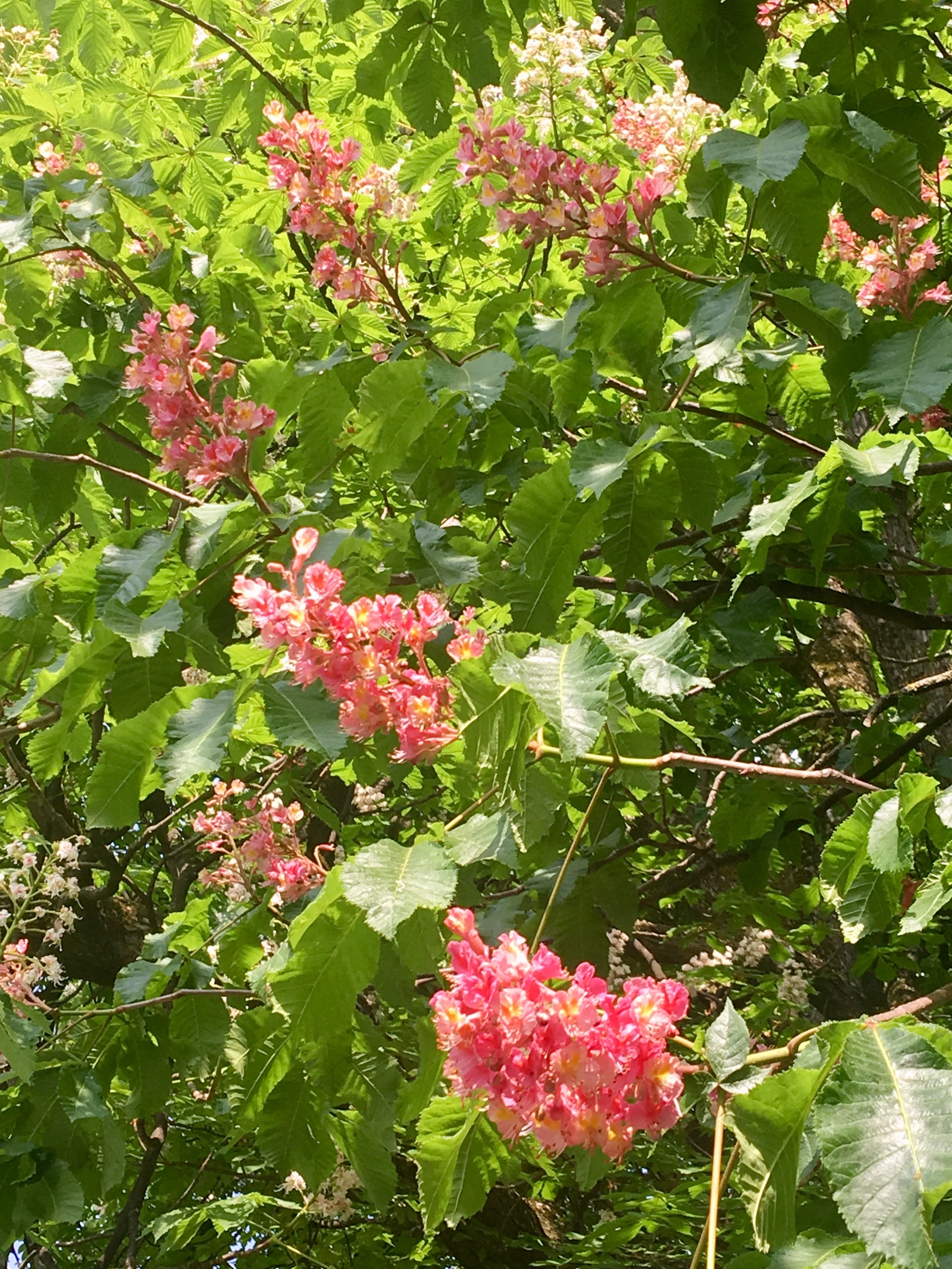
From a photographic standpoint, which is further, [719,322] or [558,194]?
[558,194]

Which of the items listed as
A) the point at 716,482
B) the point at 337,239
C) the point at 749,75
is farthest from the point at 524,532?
the point at 749,75

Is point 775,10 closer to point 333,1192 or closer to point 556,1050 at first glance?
point 556,1050

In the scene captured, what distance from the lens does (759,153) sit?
1541mm

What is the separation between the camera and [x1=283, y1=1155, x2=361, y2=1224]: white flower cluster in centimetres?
366

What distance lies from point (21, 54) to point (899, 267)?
9.74 feet

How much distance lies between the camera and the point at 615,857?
2.24m

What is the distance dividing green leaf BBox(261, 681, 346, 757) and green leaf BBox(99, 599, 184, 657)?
255mm

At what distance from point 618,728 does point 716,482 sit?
1.68ft

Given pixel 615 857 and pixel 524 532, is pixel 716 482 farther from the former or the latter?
pixel 615 857

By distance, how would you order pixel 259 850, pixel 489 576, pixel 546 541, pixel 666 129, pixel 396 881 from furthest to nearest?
pixel 666 129
pixel 259 850
pixel 489 576
pixel 546 541
pixel 396 881

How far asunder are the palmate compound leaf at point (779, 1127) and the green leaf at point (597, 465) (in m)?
0.74

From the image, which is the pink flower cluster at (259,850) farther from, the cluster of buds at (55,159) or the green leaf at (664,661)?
the cluster of buds at (55,159)

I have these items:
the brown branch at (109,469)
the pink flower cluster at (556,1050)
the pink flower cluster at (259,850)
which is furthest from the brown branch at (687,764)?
the pink flower cluster at (259,850)

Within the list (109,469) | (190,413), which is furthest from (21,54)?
(190,413)
